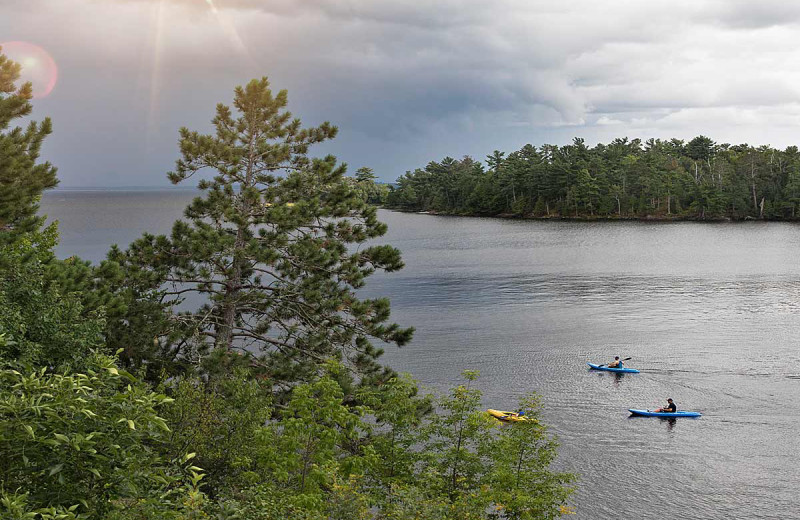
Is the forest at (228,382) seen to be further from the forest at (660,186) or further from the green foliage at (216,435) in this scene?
the forest at (660,186)

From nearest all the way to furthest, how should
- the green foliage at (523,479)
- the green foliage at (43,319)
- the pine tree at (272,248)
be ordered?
the green foliage at (43,319) → the green foliage at (523,479) → the pine tree at (272,248)

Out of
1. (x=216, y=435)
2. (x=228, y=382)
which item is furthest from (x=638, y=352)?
(x=216, y=435)

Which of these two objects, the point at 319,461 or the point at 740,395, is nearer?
the point at 319,461

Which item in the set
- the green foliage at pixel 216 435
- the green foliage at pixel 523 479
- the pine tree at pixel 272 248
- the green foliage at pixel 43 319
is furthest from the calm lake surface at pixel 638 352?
the green foliage at pixel 43 319

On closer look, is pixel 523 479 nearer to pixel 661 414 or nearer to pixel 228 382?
pixel 228 382

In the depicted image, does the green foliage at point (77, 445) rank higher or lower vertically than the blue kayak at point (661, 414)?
higher

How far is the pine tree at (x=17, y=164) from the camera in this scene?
2112 cm

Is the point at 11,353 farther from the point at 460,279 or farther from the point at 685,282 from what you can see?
the point at 685,282

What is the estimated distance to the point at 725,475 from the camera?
32094mm

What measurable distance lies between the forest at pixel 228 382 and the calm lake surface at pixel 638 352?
11.1 m

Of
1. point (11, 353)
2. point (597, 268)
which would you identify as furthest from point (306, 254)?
point (597, 268)

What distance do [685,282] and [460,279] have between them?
101 ft

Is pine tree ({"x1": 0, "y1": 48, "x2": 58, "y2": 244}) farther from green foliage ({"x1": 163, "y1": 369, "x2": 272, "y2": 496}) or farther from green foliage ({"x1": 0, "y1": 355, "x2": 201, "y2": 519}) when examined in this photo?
green foliage ({"x1": 0, "y1": 355, "x2": 201, "y2": 519})

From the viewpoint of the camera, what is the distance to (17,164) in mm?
21297
